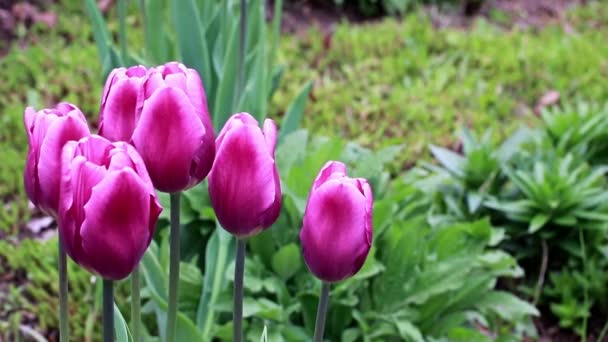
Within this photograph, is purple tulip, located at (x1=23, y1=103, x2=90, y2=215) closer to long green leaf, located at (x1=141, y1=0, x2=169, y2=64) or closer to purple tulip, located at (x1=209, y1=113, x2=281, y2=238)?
purple tulip, located at (x1=209, y1=113, x2=281, y2=238)

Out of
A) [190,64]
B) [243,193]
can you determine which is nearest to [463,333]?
[190,64]

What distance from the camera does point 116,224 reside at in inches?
31.3

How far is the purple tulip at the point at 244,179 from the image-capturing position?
922 mm

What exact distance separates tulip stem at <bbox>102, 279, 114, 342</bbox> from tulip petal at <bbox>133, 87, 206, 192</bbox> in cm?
15

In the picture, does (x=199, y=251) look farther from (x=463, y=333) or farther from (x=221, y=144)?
(x=221, y=144)

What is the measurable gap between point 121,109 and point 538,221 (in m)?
1.72

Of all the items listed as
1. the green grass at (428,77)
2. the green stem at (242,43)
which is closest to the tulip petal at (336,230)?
the green stem at (242,43)

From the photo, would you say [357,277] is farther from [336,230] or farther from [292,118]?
[336,230]

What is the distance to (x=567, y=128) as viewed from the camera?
2.84 m

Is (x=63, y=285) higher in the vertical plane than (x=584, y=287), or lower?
higher

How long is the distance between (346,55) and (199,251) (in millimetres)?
2118

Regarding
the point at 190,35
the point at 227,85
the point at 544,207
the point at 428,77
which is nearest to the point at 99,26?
the point at 190,35

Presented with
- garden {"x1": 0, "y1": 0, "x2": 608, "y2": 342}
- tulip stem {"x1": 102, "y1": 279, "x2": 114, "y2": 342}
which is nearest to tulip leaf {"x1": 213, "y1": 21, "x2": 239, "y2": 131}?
garden {"x1": 0, "y1": 0, "x2": 608, "y2": 342}

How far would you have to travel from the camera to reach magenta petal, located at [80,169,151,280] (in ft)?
2.53
